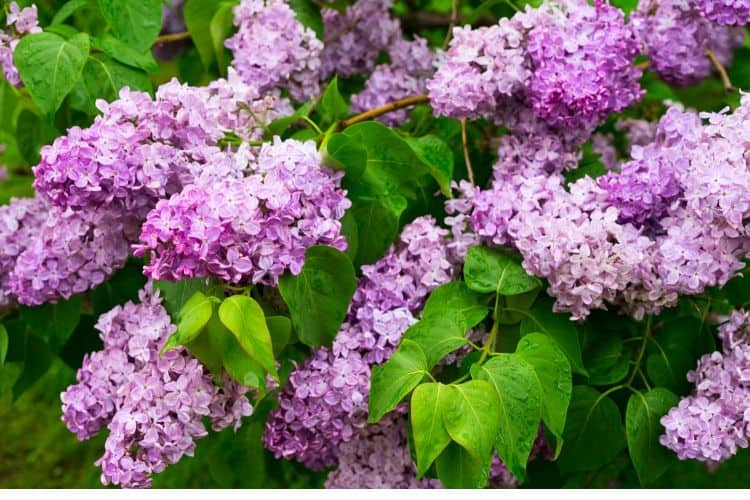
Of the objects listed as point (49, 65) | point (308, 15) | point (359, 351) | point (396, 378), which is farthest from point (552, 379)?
point (308, 15)

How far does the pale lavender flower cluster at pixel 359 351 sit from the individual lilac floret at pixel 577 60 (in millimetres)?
291

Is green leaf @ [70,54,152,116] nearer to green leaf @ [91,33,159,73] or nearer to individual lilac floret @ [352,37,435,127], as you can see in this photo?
green leaf @ [91,33,159,73]

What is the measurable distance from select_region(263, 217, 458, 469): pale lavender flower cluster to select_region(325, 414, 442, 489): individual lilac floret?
0.08m

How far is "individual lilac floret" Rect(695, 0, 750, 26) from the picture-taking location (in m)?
1.85

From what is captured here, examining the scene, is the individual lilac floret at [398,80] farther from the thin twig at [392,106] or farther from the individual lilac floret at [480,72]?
the individual lilac floret at [480,72]

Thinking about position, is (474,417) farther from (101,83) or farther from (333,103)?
(101,83)

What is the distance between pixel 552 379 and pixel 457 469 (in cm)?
21

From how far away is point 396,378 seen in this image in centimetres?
151

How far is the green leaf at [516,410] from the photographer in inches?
57.5

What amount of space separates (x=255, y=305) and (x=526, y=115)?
707 mm

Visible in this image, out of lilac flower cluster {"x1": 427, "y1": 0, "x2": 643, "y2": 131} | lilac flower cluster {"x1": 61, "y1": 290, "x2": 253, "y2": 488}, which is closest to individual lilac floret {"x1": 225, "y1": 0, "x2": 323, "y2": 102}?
lilac flower cluster {"x1": 427, "y1": 0, "x2": 643, "y2": 131}

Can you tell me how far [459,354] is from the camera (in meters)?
1.76

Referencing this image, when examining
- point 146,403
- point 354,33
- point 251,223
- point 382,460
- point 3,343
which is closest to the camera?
point 251,223

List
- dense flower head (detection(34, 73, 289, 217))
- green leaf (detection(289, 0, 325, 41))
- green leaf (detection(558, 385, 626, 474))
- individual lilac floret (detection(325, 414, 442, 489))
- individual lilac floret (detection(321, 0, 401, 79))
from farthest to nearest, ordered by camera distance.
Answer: individual lilac floret (detection(321, 0, 401, 79))
green leaf (detection(289, 0, 325, 41))
individual lilac floret (detection(325, 414, 442, 489))
green leaf (detection(558, 385, 626, 474))
dense flower head (detection(34, 73, 289, 217))
